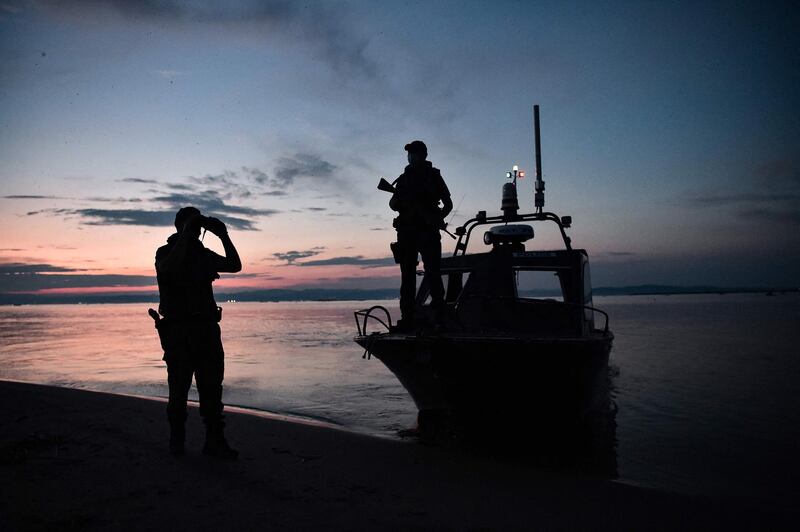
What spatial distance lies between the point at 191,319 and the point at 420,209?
3.05 meters

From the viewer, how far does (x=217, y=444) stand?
4.92 meters

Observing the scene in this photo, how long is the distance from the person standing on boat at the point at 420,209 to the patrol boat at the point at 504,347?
90 cm

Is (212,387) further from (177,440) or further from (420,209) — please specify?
(420,209)

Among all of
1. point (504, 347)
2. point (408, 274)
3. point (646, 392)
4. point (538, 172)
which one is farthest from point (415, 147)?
point (646, 392)

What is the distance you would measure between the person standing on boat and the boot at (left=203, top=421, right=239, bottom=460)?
3003 mm

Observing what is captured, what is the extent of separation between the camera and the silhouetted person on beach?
464 centimetres

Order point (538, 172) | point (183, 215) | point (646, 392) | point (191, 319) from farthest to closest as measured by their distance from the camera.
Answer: point (646, 392) → point (538, 172) → point (183, 215) → point (191, 319)

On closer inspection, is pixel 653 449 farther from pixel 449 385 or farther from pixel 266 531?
pixel 266 531

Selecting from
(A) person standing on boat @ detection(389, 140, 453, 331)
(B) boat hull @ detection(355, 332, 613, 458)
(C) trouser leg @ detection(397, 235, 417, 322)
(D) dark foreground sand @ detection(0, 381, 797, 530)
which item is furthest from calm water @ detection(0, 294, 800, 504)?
(A) person standing on boat @ detection(389, 140, 453, 331)

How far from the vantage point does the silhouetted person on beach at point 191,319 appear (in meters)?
4.64

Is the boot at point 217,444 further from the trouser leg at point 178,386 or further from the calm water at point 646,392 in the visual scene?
the calm water at point 646,392

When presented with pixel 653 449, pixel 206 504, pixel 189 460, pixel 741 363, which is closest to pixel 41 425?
pixel 189 460

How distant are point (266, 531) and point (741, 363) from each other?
66.8 ft

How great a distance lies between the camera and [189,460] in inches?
187
